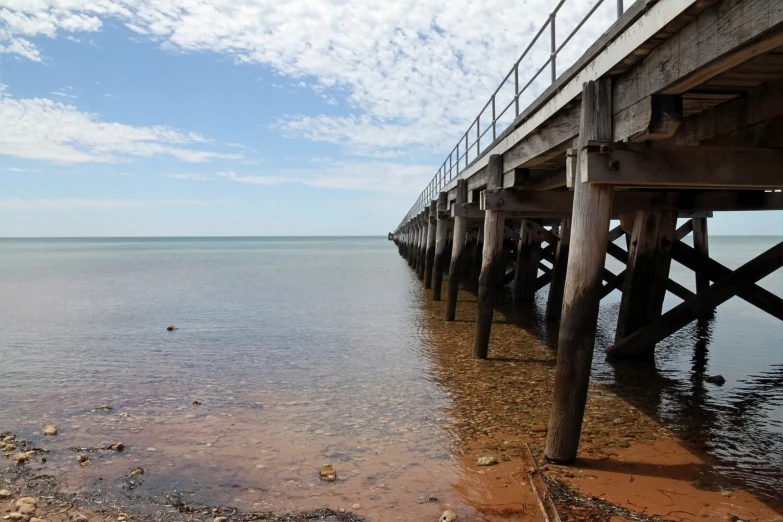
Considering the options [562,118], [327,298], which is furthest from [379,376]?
[327,298]

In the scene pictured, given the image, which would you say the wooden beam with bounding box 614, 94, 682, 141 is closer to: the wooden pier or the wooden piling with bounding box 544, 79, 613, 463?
the wooden pier

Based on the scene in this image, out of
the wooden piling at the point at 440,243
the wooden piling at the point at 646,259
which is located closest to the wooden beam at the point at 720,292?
the wooden piling at the point at 646,259

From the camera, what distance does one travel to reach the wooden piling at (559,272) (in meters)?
13.2

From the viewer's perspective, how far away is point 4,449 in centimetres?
613

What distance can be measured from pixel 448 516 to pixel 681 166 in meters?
3.25

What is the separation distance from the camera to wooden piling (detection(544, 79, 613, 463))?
506 centimetres

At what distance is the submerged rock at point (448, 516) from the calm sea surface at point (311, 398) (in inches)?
7.8

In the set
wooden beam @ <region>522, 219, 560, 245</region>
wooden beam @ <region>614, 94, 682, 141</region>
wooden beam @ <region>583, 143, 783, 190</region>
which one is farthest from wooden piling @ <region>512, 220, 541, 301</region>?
wooden beam @ <region>614, 94, 682, 141</region>

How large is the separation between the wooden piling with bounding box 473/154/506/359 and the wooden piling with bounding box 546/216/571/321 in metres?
3.31

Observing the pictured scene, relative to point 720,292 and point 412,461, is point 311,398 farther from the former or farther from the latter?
point 720,292

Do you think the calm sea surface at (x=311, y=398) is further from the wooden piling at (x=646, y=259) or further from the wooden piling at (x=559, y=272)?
the wooden piling at (x=646, y=259)

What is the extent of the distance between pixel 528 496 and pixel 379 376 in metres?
4.50

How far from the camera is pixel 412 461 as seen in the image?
5715 mm

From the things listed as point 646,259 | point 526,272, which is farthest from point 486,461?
point 526,272
